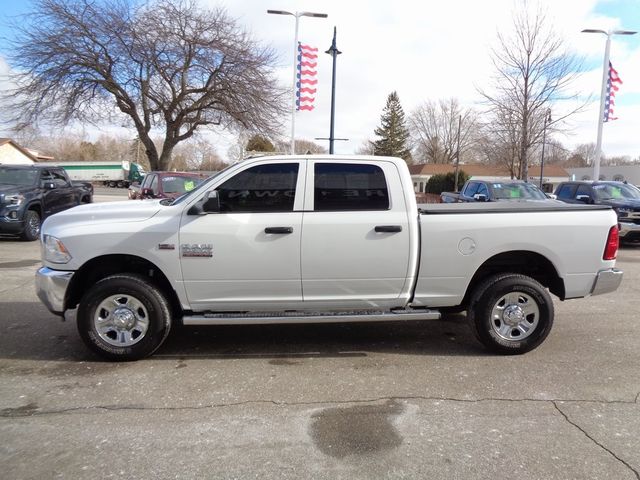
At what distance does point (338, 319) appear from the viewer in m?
4.54

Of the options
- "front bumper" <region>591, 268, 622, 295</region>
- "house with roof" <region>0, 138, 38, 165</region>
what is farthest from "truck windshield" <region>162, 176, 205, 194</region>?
"house with roof" <region>0, 138, 38, 165</region>

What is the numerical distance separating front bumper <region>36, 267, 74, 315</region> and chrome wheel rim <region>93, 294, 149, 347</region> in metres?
0.36

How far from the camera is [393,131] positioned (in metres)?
72.9

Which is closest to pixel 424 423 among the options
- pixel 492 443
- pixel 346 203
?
pixel 492 443

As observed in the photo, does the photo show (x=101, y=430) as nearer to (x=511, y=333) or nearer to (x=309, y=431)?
(x=309, y=431)

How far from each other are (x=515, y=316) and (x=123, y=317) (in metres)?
3.74

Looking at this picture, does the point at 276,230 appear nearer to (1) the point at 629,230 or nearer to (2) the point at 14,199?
(2) the point at 14,199

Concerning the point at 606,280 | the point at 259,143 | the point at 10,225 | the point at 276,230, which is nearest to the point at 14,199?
the point at 10,225

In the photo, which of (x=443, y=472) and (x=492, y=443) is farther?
(x=492, y=443)

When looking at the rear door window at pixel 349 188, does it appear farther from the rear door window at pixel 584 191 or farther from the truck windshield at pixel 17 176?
the rear door window at pixel 584 191

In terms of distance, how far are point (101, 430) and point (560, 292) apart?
435cm

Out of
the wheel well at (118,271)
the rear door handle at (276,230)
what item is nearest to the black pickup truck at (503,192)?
the rear door handle at (276,230)

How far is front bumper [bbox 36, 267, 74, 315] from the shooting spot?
171 inches

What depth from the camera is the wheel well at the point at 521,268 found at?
4.78 meters
